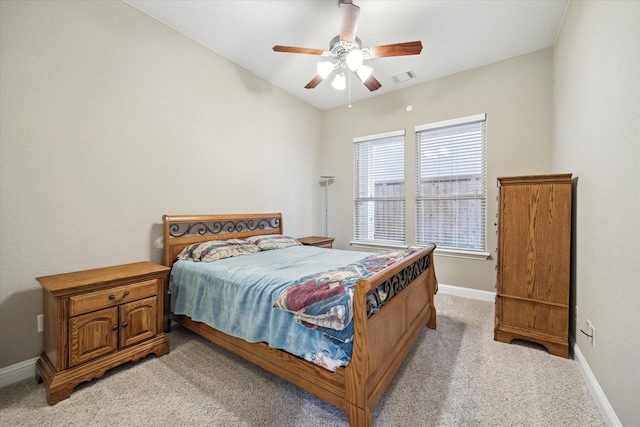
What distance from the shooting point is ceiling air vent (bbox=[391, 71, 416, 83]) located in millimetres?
3733

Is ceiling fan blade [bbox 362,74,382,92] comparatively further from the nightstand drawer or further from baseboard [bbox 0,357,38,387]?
baseboard [bbox 0,357,38,387]

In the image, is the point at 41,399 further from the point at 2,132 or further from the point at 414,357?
the point at 414,357

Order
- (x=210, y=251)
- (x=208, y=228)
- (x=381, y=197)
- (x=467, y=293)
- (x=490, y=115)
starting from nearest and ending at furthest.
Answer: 1. (x=210, y=251)
2. (x=208, y=228)
3. (x=490, y=115)
4. (x=467, y=293)
5. (x=381, y=197)

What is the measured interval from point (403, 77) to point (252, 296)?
146 inches

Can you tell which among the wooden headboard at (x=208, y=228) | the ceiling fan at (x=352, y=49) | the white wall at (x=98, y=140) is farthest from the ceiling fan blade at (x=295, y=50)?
the wooden headboard at (x=208, y=228)

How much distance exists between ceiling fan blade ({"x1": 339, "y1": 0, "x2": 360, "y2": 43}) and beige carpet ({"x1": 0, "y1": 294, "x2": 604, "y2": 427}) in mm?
2844

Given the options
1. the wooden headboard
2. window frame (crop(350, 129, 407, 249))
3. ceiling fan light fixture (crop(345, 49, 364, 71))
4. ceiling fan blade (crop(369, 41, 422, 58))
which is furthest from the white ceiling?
the wooden headboard

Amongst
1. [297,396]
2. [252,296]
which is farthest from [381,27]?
[297,396]

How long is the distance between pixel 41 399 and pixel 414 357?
2744mm

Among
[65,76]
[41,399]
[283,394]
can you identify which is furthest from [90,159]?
[283,394]

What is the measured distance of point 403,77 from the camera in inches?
151

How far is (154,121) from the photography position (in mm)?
2740

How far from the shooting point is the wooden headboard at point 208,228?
2738mm

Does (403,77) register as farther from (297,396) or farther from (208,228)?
(297,396)
